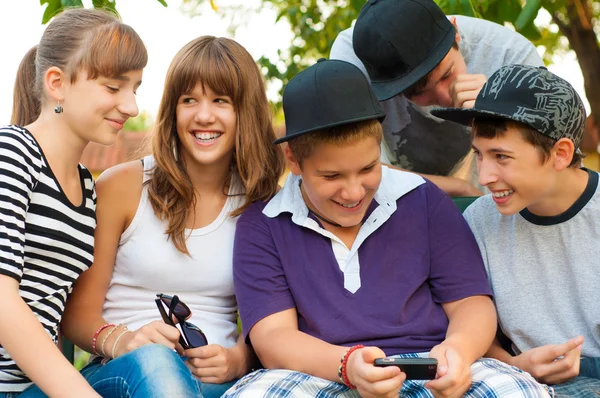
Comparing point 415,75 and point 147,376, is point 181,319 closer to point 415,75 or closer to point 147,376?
point 147,376

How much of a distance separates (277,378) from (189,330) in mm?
355

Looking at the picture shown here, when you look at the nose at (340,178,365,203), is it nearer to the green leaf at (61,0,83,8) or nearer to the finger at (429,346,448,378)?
the finger at (429,346,448,378)

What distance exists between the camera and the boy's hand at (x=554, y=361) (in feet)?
8.09

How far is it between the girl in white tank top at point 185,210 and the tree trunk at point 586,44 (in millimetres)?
3630

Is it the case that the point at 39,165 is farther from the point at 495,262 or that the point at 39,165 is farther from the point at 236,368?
the point at 495,262

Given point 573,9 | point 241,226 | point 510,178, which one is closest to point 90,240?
point 241,226

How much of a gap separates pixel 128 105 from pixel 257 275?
703 mm

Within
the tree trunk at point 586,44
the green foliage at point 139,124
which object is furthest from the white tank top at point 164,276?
the green foliage at point 139,124

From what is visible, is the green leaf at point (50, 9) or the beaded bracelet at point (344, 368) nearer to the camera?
the beaded bracelet at point (344, 368)

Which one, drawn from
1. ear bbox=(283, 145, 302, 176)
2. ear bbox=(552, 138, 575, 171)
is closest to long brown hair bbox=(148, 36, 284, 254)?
ear bbox=(283, 145, 302, 176)

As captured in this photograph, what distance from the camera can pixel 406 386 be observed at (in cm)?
250

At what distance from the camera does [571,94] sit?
8.55 feet

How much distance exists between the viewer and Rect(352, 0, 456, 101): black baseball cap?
3.07m

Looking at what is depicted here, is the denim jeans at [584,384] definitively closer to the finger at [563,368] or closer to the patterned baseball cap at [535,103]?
the finger at [563,368]
